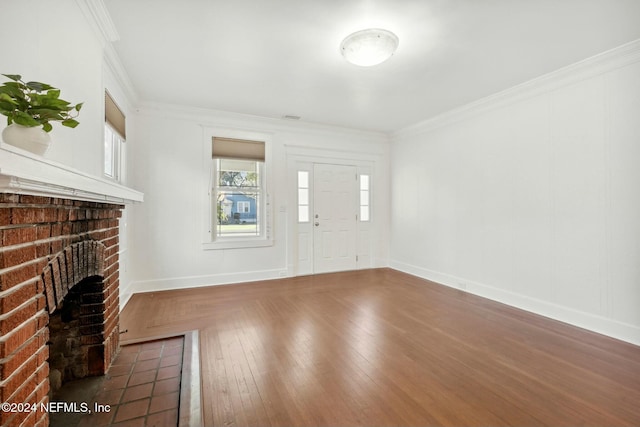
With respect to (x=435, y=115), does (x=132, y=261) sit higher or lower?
lower

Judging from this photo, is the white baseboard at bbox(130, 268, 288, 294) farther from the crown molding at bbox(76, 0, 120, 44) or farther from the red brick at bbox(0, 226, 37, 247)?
the red brick at bbox(0, 226, 37, 247)

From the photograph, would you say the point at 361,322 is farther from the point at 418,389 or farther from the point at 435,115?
the point at 435,115

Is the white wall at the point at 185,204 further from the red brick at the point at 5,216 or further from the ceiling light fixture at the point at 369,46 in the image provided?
the red brick at the point at 5,216

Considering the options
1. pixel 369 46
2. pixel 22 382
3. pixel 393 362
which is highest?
pixel 369 46

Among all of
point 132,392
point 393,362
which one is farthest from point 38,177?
point 393,362

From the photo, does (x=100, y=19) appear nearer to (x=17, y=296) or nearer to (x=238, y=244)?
(x=17, y=296)

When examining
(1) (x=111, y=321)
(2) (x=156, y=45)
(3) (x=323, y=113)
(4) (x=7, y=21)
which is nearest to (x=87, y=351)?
(1) (x=111, y=321)

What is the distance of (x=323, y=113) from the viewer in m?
4.62

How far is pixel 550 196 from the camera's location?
3299 millimetres

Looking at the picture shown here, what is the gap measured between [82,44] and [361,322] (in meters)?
3.45

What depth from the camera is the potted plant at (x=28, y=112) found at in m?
1.10

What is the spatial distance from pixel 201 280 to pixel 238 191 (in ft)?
4.94

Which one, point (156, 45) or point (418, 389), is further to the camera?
point (156, 45)

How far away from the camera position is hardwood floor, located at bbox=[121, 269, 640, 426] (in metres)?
1.75
